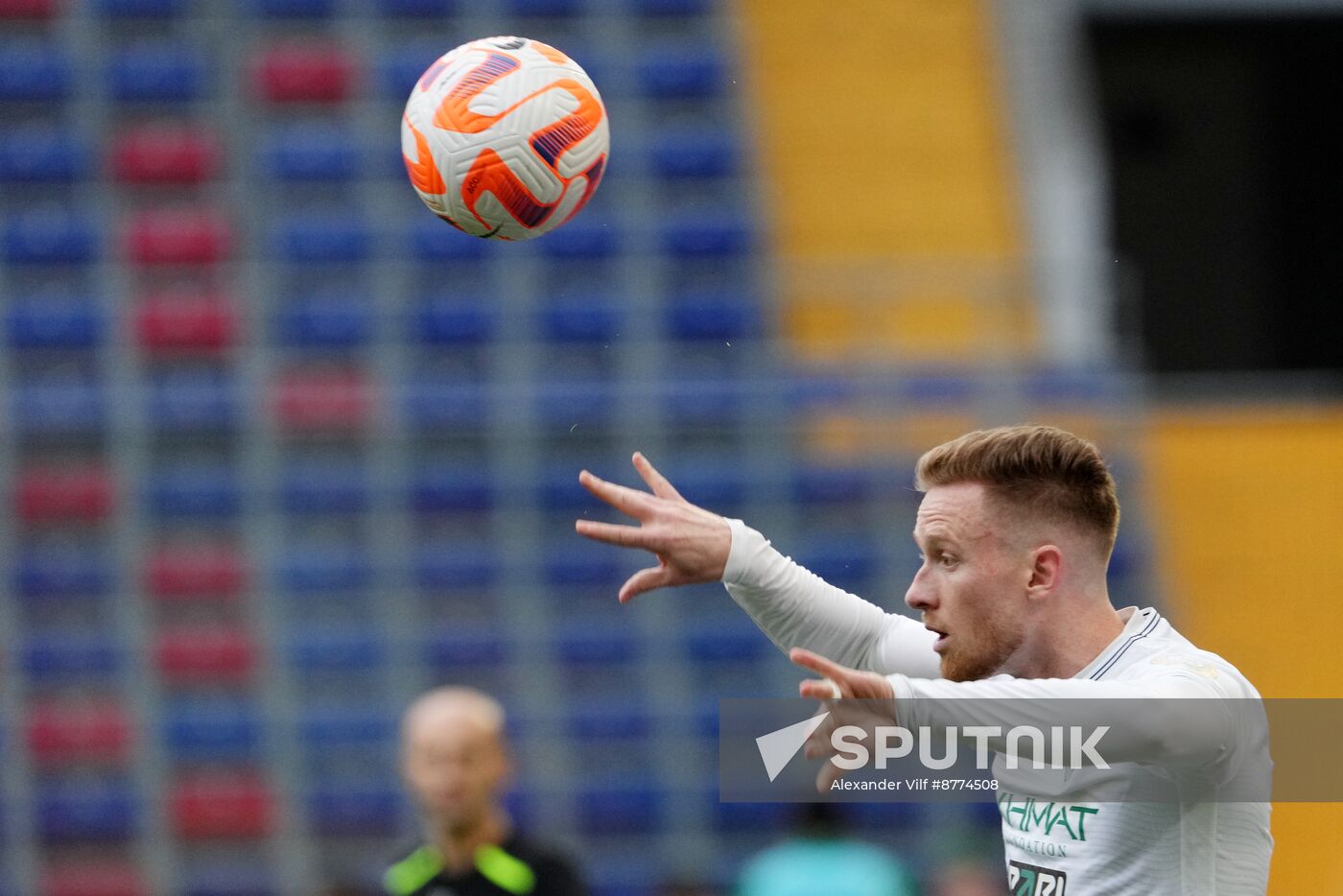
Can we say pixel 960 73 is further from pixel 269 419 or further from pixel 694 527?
pixel 694 527

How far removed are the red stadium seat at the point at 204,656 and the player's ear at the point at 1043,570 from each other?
6.74m

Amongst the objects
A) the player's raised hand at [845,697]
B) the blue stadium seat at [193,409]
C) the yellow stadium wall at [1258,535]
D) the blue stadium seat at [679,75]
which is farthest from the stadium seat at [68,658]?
the player's raised hand at [845,697]

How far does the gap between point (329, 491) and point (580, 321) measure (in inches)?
70.2

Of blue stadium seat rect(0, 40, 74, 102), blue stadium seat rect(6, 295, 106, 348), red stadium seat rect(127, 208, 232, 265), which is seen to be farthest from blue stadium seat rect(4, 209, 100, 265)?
blue stadium seat rect(0, 40, 74, 102)

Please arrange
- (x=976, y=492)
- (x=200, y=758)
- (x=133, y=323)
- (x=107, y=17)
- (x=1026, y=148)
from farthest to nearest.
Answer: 1. (x=1026, y=148)
2. (x=107, y=17)
3. (x=133, y=323)
4. (x=200, y=758)
5. (x=976, y=492)

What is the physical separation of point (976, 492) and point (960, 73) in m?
9.71

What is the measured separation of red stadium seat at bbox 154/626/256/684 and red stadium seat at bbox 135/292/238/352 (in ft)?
5.80

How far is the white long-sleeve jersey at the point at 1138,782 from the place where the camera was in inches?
110

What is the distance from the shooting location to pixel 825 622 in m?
3.68

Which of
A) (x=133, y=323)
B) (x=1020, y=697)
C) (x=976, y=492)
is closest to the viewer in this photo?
(x=1020, y=697)

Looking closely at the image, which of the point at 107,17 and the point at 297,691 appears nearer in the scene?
Result: the point at 297,691

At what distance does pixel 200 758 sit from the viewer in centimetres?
904

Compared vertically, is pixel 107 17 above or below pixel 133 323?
above

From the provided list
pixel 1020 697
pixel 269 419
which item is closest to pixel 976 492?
pixel 1020 697
